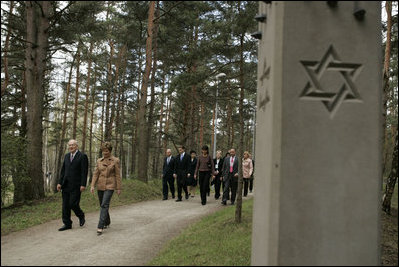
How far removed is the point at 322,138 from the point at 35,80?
10.7 meters

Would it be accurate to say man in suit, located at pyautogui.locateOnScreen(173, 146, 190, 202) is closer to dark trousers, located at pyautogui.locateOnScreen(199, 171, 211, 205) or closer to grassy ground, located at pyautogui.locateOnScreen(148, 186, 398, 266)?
dark trousers, located at pyautogui.locateOnScreen(199, 171, 211, 205)

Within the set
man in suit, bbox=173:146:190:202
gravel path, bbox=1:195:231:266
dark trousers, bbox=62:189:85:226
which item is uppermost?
man in suit, bbox=173:146:190:202

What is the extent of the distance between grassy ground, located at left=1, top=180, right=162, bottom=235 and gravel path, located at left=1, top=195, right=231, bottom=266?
1.52 feet

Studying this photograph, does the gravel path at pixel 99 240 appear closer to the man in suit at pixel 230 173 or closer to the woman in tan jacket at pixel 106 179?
the woman in tan jacket at pixel 106 179

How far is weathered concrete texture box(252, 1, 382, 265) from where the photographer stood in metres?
4.27

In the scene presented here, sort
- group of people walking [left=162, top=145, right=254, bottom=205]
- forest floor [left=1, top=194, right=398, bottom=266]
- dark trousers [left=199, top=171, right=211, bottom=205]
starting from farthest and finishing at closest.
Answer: dark trousers [left=199, top=171, right=211, bottom=205]
group of people walking [left=162, top=145, right=254, bottom=205]
forest floor [left=1, top=194, right=398, bottom=266]

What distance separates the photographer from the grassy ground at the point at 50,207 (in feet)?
28.7

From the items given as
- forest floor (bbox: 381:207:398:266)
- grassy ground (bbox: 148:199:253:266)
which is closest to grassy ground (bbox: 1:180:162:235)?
grassy ground (bbox: 148:199:253:266)

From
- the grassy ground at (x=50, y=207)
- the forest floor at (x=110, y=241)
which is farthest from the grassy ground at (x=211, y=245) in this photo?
the grassy ground at (x=50, y=207)

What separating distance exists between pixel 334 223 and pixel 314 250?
16.3 inches

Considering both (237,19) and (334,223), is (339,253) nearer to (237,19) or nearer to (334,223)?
(334,223)

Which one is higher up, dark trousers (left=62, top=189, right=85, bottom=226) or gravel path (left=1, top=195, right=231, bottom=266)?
dark trousers (left=62, top=189, right=85, bottom=226)

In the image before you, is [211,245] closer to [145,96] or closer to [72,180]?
[72,180]

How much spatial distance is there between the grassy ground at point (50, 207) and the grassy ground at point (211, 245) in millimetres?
3518
